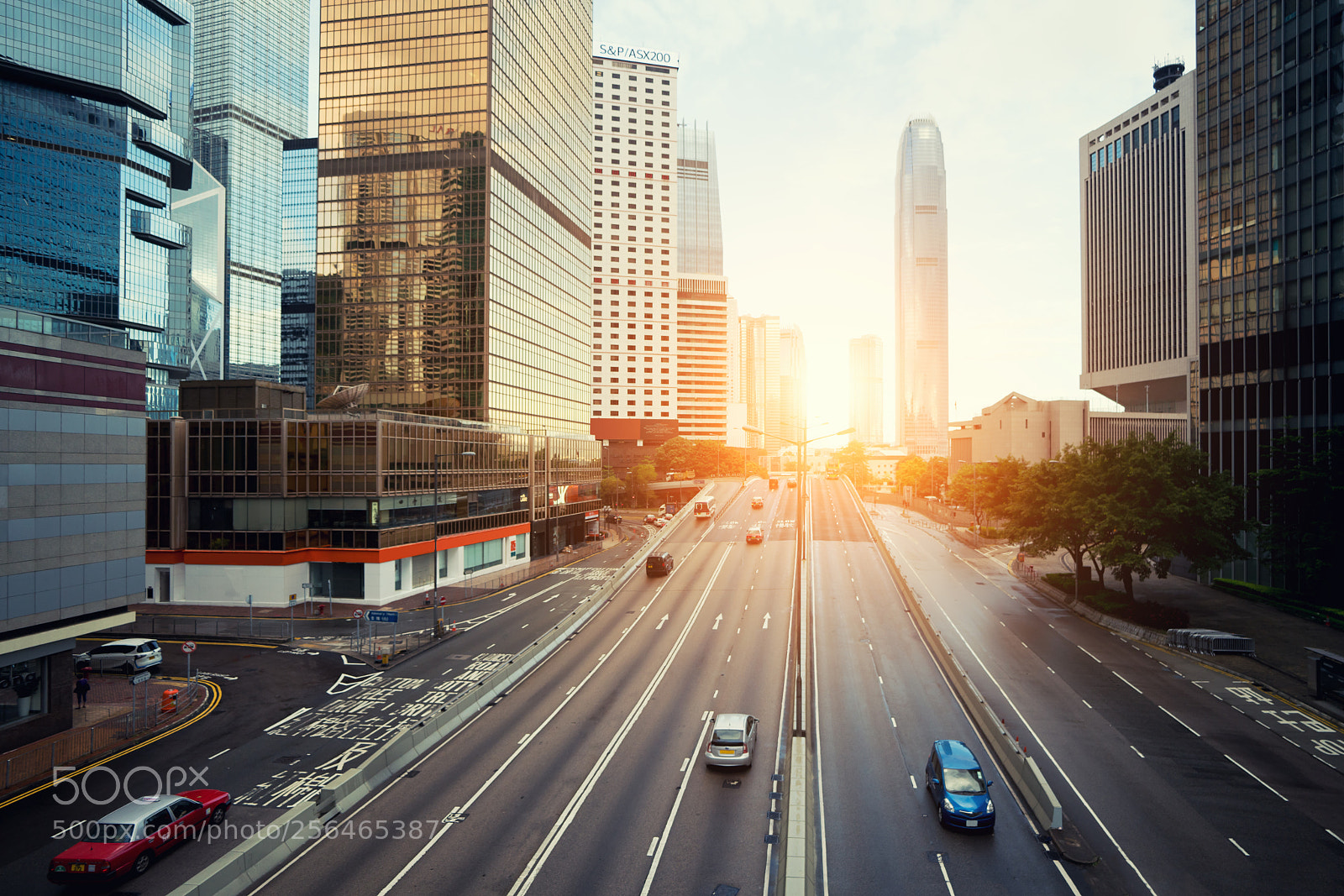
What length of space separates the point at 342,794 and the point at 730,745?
1231 centimetres

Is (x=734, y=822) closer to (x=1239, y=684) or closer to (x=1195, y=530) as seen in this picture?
(x=1239, y=684)

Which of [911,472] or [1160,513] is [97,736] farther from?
[911,472]

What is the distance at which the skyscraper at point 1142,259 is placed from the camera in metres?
134

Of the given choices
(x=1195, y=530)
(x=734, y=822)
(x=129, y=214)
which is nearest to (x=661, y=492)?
(x=129, y=214)

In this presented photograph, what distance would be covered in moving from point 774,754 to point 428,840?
12437 mm

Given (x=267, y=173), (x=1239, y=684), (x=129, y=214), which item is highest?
(x=267, y=173)

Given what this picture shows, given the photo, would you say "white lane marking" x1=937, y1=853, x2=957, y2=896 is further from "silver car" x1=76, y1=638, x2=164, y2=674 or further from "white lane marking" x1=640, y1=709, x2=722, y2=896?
"silver car" x1=76, y1=638, x2=164, y2=674

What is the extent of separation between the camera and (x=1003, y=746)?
25641 mm

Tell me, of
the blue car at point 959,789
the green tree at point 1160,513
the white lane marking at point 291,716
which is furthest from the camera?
the green tree at point 1160,513

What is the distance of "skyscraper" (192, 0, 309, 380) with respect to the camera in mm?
170125

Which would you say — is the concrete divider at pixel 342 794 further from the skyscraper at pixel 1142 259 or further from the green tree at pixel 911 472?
the green tree at pixel 911 472

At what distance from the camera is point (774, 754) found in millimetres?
26188

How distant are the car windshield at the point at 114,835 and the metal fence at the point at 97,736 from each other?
7.37 metres

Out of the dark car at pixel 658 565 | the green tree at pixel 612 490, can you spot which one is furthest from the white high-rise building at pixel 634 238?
the dark car at pixel 658 565
